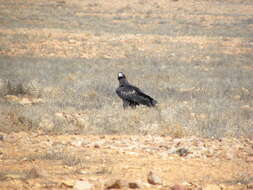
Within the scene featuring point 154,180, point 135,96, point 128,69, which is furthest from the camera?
point 128,69

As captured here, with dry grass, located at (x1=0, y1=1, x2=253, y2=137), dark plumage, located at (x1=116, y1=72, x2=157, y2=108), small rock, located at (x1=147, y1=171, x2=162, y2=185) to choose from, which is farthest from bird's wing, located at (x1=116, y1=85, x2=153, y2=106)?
small rock, located at (x1=147, y1=171, x2=162, y2=185)

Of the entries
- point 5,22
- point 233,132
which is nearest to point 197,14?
point 5,22

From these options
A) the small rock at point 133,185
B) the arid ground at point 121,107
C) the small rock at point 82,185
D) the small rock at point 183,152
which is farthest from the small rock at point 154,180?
the small rock at point 183,152

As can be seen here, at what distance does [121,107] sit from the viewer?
1166 cm

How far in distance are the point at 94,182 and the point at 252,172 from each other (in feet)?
6.45

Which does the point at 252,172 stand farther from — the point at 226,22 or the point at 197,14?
the point at 197,14

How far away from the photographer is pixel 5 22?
97.2ft

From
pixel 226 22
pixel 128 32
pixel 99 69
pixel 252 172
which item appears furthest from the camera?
pixel 226 22

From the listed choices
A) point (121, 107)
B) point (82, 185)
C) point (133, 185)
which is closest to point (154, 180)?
point (133, 185)

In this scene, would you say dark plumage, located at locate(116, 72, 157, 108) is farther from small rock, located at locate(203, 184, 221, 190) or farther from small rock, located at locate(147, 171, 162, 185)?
small rock, located at locate(203, 184, 221, 190)

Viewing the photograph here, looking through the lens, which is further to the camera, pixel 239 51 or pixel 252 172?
pixel 239 51

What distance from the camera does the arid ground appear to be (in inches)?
242

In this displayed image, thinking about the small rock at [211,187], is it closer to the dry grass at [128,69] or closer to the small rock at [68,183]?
the small rock at [68,183]

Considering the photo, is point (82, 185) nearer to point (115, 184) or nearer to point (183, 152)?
point (115, 184)
